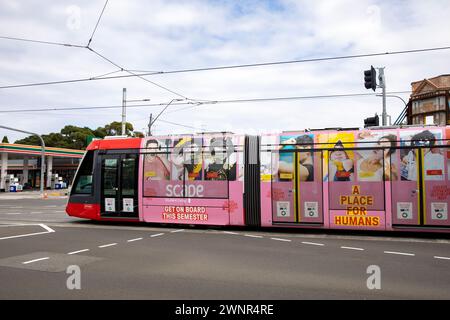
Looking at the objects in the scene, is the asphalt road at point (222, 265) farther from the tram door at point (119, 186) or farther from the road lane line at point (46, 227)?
the tram door at point (119, 186)

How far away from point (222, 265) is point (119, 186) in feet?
23.5

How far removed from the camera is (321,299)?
17.7 feet

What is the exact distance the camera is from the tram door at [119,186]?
13.4 metres

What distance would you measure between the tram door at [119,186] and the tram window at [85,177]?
57cm

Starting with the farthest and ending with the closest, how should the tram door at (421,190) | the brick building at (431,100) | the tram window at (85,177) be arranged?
1. the brick building at (431,100)
2. the tram window at (85,177)
3. the tram door at (421,190)

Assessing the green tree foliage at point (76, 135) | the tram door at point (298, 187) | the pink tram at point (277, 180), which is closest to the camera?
the pink tram at point (277, 180)

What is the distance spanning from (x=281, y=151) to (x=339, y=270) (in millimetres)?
5312

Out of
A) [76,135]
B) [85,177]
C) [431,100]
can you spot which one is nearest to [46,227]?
[85,177]

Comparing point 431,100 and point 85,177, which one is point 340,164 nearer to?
point 85,177

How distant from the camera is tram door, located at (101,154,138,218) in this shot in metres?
13.4

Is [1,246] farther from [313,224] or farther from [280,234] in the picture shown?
[313,224]

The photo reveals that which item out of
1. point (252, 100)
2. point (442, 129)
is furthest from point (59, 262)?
point (252, 100)

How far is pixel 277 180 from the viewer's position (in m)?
11.8

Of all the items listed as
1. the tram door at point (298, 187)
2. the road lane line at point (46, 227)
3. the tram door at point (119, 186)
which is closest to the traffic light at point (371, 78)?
the tram door at point (298, 187)
